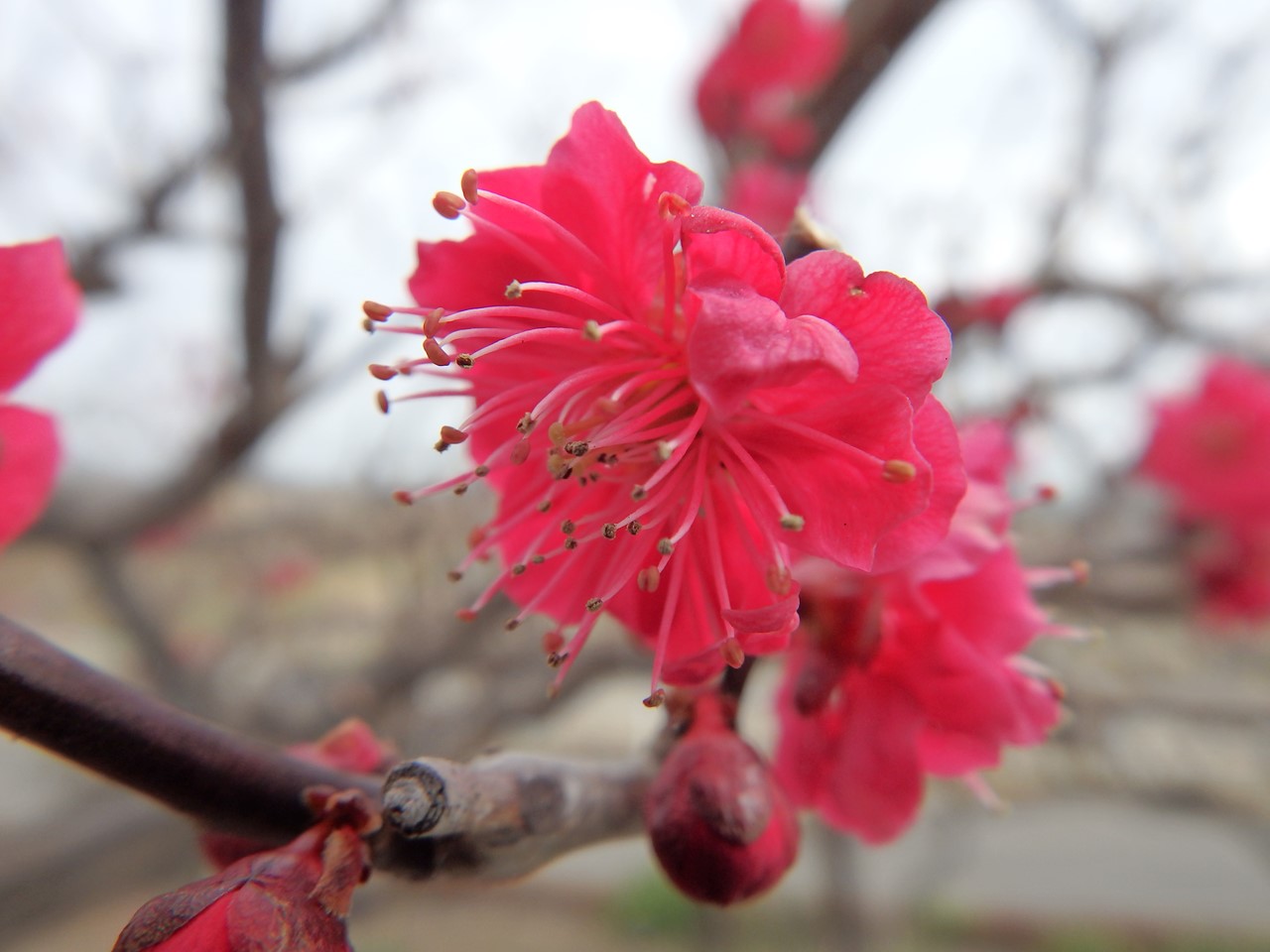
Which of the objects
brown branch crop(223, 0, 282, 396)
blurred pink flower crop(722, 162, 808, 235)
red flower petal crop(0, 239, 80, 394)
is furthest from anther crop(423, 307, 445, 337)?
blurred pink flower crop(722, 162, 808, 235)

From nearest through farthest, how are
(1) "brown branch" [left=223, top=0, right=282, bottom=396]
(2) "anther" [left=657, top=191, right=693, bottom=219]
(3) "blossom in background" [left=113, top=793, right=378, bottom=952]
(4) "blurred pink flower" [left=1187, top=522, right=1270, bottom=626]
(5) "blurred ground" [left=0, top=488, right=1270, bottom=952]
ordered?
(3) "blossom in background" [left=113, top=793, right=378, bottom=952] < (2) "anther" [left=657, top=191, right=693, bottom=219] < (1) "brown branch" [left=223, top=0, right=282, bottom=396] < (4) "blurred pink flower" [left=1187, top=522, right=1270, bottom=626] < (5) "blurred ground" [left=0, top=488, right=1270, bottom=952]

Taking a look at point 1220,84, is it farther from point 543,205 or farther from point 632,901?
point 632,901

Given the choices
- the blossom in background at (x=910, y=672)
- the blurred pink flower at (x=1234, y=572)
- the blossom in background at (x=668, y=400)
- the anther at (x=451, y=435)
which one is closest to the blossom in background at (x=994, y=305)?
the blurred pink flower at (x=1234, y=572)

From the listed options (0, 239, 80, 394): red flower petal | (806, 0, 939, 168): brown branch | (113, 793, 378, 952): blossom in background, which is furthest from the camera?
(806, 0, 939, 168): brown branch

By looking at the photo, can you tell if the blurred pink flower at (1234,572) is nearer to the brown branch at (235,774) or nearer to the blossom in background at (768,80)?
the blossom in background at (768,80)

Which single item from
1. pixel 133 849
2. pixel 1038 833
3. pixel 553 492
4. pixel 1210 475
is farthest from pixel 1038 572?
pixel 1038 833

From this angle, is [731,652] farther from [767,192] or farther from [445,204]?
[767,192]

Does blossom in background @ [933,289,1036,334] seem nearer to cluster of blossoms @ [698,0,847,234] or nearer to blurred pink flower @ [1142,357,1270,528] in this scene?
blurred pink flower @ [1142,357,1270,528]

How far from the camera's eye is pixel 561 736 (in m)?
7.61

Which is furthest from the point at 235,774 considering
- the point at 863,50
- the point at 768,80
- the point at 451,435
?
the point at 768,80

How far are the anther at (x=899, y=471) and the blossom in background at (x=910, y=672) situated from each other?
184mm

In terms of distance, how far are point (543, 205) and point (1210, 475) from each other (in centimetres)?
280

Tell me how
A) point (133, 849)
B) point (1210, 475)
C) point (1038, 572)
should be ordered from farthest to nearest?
point (1210, 475) < point (133, 849) < point (1038, 572)

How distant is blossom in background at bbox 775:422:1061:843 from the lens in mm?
724
